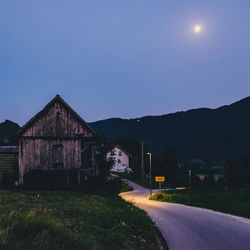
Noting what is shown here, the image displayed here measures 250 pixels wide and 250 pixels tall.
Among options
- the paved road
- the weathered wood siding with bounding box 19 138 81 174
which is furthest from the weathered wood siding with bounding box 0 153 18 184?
the paved road

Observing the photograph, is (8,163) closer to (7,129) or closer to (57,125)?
(57,125)

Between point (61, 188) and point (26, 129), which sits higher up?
point (26, 129)

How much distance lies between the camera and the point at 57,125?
98.6 feet

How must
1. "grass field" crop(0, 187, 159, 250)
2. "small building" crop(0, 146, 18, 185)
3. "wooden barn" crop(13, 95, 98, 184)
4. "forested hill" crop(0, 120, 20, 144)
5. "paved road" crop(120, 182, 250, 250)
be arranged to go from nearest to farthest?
"grass field" crop(0, 187, 159, 250) → "paved road" crop(120, 182, 250, 250) → "wooden barn" crop(13, 95, 98, 184) → "small building" crop(0, 146, 18, 185) → "forested hill" crop(0, 120, 20, 144)

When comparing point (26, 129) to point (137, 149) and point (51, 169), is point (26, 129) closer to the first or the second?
point (51, 169)

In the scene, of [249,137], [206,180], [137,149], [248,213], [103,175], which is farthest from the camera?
Answer: [249,137]

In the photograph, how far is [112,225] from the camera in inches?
398

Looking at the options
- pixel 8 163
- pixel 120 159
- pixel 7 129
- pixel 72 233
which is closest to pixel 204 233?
pixel 72 233

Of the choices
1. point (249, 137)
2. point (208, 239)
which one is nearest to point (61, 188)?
point (208, 239)

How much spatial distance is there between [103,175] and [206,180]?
37.8 meters

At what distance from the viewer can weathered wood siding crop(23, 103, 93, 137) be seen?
2967cm

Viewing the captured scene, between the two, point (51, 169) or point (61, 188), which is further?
point (51, 169)

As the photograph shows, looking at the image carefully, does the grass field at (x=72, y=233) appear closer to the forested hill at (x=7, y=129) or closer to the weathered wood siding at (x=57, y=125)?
the weathered wood siding at (x=57, y=125)

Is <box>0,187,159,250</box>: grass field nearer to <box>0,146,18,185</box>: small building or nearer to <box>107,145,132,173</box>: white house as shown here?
<box>0,146,18,185</box>: small building
